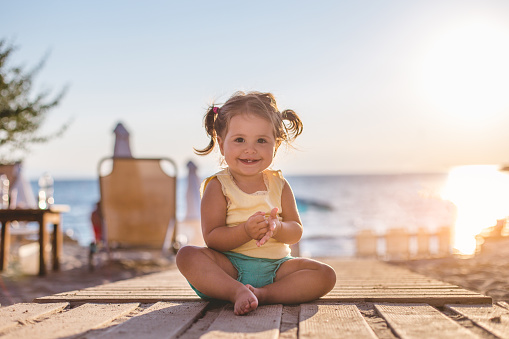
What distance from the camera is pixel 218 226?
2611mm

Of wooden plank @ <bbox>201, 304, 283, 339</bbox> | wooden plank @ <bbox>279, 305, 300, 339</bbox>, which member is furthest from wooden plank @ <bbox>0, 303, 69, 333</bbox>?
wooden plank @ <bbox>279, 305, 300, 339</bbox>

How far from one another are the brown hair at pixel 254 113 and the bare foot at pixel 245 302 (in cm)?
93

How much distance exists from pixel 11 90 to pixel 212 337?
280 inches

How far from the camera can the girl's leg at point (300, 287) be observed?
238 centimetres

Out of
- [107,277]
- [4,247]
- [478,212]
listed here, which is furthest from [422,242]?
[478,212]

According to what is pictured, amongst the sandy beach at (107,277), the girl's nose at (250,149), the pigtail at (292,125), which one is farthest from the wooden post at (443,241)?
the girl's nose at (250,149)

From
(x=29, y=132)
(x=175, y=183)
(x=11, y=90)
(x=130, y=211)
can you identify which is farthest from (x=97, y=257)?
(x=11, y=90)

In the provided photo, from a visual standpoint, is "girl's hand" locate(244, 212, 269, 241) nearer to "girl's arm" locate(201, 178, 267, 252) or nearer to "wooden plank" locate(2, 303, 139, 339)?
"girl's arm" locate(201, 178, 267, 252)

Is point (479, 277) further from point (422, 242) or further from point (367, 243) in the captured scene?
point (422, 242)

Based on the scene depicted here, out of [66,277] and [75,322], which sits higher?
[75,322]

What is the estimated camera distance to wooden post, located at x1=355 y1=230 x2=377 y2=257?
1262 cm

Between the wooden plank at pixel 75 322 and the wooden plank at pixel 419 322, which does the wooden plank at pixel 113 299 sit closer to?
the wooden plank at pixel 75 322

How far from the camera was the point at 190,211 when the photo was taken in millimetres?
11867

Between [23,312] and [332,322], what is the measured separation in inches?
51.8
